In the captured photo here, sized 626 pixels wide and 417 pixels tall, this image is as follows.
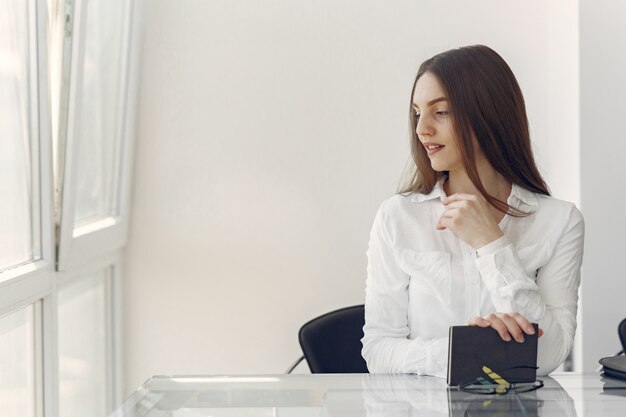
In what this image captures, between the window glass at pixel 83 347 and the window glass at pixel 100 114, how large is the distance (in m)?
0.32

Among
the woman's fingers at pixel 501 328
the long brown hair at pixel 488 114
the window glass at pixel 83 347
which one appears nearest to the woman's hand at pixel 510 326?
the woman's fingers at pixel 501 328

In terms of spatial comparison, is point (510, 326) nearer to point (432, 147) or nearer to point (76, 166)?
point (432, 147)

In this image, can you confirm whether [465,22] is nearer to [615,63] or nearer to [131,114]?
[615,63]

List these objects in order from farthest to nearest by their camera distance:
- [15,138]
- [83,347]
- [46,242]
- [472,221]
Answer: [83,347]
[46,242]
[15,138]
[472,221]

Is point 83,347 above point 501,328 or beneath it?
beneath

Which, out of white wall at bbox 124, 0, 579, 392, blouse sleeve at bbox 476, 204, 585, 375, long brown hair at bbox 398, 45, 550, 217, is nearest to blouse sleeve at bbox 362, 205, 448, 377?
blouse sleeve at bbox 476, 204, 585, 375

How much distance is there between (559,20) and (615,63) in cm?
48

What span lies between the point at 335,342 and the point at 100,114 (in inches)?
56.4

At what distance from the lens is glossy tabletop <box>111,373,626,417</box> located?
1640mm

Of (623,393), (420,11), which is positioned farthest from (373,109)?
(623,393)

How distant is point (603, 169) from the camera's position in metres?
3.72

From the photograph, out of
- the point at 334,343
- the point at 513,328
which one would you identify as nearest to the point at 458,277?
the point at 513,328

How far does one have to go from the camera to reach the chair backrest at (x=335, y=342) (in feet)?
11.4

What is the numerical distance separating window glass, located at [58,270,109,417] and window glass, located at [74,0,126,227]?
0.32 metres
